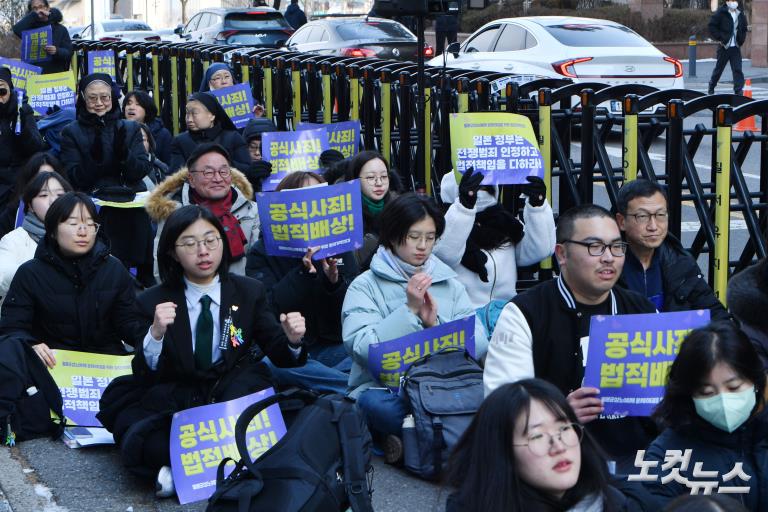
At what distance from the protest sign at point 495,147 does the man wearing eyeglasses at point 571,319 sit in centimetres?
215

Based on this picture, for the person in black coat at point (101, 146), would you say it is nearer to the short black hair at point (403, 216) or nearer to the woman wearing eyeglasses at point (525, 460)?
the short black hair at point (403, 216)

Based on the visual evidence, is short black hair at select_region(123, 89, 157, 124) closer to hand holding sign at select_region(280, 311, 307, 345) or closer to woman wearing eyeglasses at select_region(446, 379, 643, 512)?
hand holding sign at select_region(280, 311, 307, 345)

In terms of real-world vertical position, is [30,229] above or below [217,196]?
below

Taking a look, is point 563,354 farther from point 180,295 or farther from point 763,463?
point 180,295

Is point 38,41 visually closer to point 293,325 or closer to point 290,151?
point 290,151

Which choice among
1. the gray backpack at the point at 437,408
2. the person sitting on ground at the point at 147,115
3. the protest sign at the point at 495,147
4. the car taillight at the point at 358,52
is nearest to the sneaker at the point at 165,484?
the gray backpack at the point at 437,408

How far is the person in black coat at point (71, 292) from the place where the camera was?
6.65 meters

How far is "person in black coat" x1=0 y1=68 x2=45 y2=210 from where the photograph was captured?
10367 mm

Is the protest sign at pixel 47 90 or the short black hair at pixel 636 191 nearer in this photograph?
the short black hair at pixel 636 191

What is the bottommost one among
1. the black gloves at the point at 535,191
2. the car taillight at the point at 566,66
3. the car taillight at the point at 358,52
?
the black gloves at the point at 535,191

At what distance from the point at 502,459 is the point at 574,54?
14.4 meters

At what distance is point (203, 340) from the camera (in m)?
5.90

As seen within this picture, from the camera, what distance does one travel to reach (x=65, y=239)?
6.72 m

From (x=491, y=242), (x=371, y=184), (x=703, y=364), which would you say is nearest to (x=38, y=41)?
(x=371, y=184)
